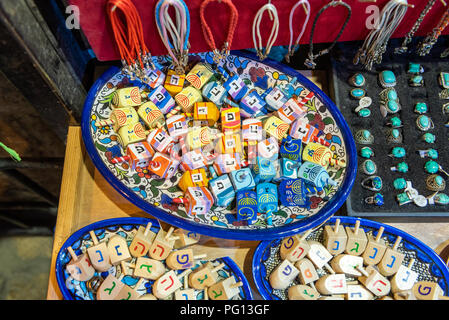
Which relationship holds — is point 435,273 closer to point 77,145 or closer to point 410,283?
point 410,283

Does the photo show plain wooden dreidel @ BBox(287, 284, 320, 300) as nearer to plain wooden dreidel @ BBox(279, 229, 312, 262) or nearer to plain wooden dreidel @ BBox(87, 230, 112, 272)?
plain wooden dreidel @ BBox(279, 229, 312, 262)

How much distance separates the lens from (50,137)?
7.12 feet

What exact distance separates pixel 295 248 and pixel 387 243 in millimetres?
475

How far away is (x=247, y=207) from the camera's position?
170 centimetres

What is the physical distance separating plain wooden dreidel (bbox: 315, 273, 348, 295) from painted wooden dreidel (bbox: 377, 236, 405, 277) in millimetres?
199

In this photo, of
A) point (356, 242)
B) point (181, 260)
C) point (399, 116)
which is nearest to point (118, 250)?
point (181, 260)

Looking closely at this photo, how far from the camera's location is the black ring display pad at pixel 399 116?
6.21ft

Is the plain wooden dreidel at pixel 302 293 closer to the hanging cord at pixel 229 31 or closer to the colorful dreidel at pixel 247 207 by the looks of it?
the colorful dreidel at pixel 247 207

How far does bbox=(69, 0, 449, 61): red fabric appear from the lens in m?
1.57

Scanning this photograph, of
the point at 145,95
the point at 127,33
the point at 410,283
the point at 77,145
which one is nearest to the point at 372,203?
the point at 410,283

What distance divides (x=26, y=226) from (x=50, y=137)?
1.52 metres

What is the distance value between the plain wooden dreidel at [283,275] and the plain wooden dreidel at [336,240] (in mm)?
205

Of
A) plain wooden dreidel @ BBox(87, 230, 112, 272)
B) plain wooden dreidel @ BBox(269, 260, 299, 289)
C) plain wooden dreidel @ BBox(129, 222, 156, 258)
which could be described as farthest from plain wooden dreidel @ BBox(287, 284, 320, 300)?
plain wooden dreidel @ BBox(87, 230, 112, 272)

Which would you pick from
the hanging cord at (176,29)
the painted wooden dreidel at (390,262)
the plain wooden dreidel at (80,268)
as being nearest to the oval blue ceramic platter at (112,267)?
the plain wooden dreidel at (80,268)
